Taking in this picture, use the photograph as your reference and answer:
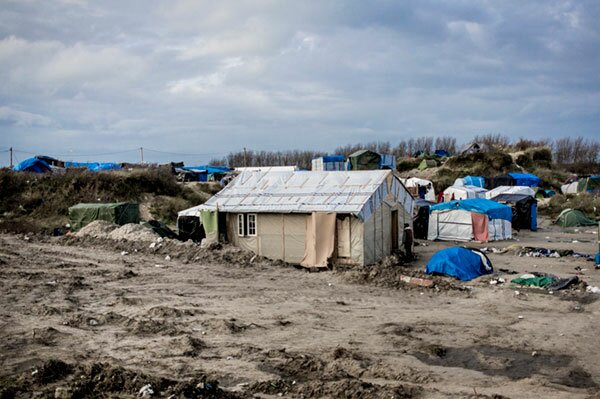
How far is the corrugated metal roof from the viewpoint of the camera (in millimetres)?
21614

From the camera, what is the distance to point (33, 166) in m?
46.7

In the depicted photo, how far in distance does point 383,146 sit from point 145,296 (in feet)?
267

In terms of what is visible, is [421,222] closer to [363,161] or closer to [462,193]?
[462,193]

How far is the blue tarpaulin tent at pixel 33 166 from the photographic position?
46.2m

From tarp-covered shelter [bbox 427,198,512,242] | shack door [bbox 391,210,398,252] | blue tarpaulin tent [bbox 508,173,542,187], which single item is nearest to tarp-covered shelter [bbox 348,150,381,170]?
blue tarpaulin tent [bbox 508,173,542,187]

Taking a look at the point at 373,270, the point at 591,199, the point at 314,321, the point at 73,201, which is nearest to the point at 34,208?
the point at 73,201

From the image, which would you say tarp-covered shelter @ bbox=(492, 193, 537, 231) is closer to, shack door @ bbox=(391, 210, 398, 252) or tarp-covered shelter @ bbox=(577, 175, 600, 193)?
Answer: shack door @ bbox=(391, 210, 398, 252)

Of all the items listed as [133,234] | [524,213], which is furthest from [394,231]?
[524,213]

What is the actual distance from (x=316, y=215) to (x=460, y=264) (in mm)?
5892

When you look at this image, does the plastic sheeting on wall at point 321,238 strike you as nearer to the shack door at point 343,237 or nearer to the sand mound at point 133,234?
the shack door at point 343,237

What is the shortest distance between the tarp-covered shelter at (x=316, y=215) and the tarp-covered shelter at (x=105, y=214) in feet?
32.3

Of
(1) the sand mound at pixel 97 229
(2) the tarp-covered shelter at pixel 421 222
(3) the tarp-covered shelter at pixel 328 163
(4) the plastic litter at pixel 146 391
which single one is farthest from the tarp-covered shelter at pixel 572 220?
(4) the plastic litter at pixel 146 391

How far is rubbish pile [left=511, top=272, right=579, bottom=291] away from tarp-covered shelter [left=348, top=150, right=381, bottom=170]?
31.6 metres

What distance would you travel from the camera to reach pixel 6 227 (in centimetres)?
3484
